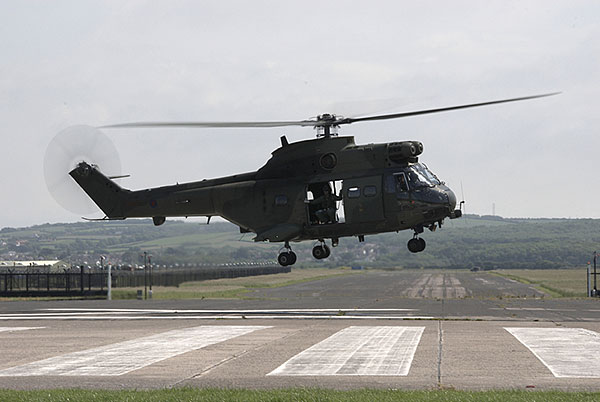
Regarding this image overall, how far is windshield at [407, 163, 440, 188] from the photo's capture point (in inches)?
1247

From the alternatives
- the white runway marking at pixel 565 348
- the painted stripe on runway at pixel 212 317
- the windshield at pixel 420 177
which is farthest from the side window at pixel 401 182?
the painted stripe on runway at pixel 212 317

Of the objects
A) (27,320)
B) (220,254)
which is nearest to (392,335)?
(27,320)

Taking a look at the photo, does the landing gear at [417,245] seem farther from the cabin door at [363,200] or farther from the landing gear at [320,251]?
the landing gear at [320,251]

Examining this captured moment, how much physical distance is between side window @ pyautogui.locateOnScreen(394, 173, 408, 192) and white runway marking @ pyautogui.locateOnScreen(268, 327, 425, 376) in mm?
5879

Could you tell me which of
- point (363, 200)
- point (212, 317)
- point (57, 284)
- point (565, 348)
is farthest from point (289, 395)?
point (57, 284)

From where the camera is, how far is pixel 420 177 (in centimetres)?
3186

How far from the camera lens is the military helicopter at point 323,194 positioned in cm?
3166

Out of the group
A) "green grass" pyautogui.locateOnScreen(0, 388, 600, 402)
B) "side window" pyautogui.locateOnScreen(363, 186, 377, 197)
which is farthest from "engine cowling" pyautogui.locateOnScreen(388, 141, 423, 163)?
"green grass" pyautogui.locateOnScreen(0, 388, 600, 402)

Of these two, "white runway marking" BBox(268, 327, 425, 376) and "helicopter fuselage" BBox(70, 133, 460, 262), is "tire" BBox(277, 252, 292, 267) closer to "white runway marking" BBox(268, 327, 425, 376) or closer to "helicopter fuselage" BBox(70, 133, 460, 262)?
"helicopter fuselage" BBox(70, 133, 460, 262)

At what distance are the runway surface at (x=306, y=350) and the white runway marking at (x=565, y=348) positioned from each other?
0.11 ft

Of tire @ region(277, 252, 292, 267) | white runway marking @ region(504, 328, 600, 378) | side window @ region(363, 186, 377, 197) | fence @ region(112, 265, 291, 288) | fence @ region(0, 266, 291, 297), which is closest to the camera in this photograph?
white runway marking @ region(504, 328, 600, 378)

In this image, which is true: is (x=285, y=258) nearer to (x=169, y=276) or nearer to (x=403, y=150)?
(x=403, y=150)

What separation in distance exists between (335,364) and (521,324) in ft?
54.1

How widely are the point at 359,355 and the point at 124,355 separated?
23.5 feet
